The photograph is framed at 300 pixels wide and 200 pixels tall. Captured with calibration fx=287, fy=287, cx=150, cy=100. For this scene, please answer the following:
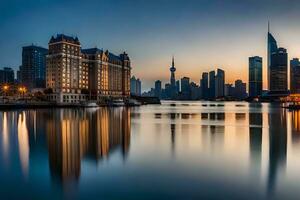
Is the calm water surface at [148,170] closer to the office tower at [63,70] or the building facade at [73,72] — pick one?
the office tower at [63,70]

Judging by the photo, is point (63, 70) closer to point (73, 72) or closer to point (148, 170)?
point (73, 72)

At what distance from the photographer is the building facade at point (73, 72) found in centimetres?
14488

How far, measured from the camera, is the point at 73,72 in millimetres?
153875

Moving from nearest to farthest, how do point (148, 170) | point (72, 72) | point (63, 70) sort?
point (148, 170), point (63, 70), point (72, 72)

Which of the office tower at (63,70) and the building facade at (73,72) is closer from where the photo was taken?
the office tower at (63,70)

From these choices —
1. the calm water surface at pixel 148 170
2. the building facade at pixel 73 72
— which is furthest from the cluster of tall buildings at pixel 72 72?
the calm water surface at pixel 148 170

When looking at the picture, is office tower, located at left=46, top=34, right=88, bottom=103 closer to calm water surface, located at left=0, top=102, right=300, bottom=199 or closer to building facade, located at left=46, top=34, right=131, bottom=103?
building facade, located at left=46, top=34, right=131, bottom=103

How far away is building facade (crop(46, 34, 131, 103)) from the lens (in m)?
145

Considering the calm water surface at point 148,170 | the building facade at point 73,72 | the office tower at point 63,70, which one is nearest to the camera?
the calm water surface at point 148,170

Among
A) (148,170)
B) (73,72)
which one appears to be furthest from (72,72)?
(148,170)

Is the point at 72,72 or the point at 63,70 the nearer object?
the point at 63,70

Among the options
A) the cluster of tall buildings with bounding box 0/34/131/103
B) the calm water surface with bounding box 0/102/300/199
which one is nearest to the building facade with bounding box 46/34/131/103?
the cluster of tall buildings with bounding box 0/34/131/103

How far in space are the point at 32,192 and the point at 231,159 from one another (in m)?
13.8

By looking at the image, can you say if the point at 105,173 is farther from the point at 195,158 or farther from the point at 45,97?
the point at 45,97
